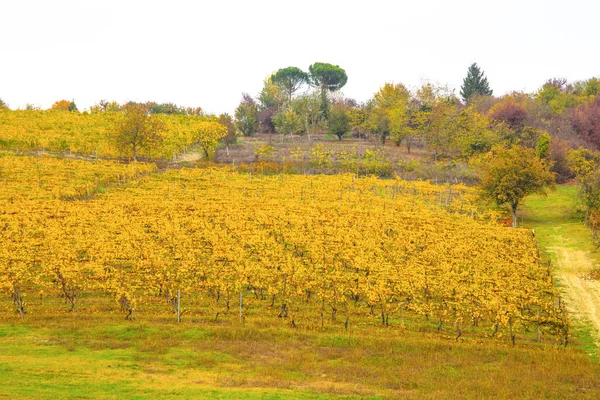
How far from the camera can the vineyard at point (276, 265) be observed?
3253 centimetres

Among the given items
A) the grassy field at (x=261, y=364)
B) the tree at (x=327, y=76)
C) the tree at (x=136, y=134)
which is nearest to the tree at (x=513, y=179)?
the grassy field at (x=261, y=364)

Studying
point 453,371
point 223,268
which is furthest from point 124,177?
point 453,371

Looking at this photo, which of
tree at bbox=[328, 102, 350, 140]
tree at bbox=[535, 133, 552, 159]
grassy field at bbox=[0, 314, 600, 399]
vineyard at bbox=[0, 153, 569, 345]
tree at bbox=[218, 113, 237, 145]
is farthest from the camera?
tree at bbox=[328, 102, 350, 140]

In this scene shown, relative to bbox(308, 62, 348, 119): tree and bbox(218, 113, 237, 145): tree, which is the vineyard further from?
bbox(308, 62, 348, 119): tree

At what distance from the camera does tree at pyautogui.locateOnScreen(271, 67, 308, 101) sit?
161 m

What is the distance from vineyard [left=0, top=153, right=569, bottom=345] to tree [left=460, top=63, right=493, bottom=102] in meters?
93.3

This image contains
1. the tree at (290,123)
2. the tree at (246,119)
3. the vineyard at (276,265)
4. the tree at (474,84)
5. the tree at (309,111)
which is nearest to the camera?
the vineyard at (276,265)

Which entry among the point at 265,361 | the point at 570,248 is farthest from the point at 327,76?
the point at 265,361

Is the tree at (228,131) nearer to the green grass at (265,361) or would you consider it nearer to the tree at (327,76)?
the tree at (327,76)

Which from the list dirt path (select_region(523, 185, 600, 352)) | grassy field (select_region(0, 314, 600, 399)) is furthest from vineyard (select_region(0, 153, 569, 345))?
dirt path (select_region(523, 185, 600, 352))

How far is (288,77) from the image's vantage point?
532 ft

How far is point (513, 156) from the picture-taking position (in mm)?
62594

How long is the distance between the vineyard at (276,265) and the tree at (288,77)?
10627 cm

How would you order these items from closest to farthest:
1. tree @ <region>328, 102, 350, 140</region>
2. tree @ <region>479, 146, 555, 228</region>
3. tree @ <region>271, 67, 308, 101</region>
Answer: tree @ <region>479, 146, 555, 228</region>, tree @ <region>328, 102, 350, 140</region>, tree @ <region>271, 67, 308, 101</region>
